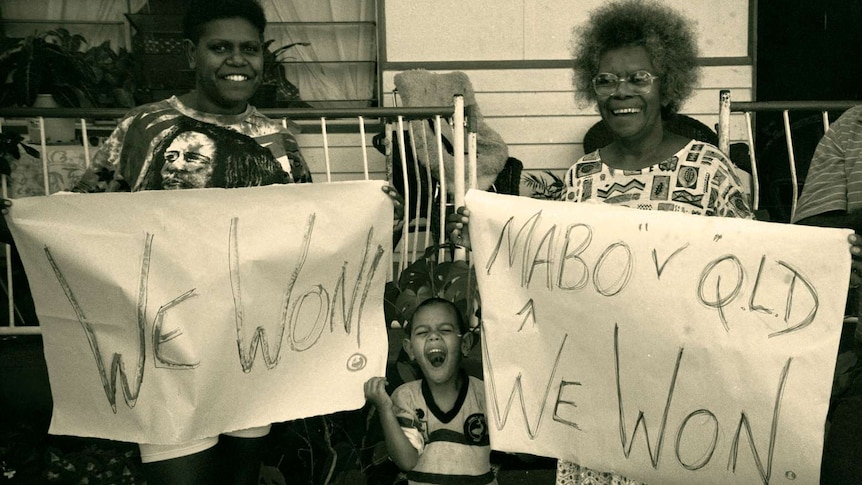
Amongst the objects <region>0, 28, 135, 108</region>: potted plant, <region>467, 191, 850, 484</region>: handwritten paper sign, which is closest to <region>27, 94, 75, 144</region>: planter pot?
<region>0, 28, 135, 108</region>: potted plant

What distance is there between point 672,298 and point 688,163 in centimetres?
Answer: 37

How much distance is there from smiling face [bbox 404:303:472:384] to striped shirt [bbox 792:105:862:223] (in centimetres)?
110

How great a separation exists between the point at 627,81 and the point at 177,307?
1.42 m

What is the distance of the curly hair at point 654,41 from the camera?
2.56m

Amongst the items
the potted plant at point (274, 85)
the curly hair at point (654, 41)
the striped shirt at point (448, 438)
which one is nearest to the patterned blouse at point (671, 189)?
the curly hair at point (654, 41)

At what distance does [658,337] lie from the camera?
2.32 metres

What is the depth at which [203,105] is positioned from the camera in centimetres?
254

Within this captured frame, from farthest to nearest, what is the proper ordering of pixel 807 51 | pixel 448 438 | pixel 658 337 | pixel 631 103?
pixel 807 51
pixel 448 438
pixel 631 103
pixel 658 337

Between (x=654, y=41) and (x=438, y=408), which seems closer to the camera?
(x=654, y=41)

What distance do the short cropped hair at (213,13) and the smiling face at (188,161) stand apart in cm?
33

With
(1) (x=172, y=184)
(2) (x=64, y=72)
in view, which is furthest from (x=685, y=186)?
(2) (x=64, y=72)

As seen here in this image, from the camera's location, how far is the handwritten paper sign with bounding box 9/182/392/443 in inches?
96.4

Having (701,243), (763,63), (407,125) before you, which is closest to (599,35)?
A: (701,243)

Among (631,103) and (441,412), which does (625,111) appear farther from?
(441,412)
